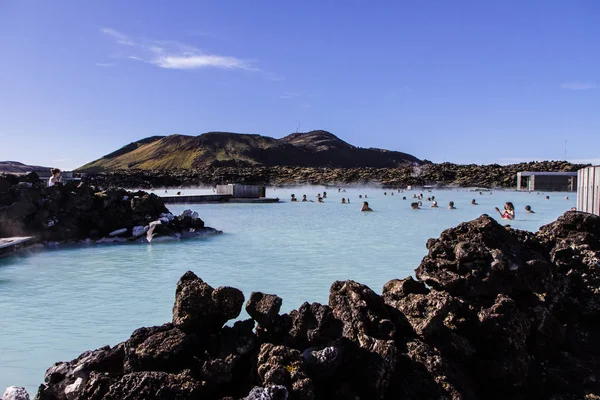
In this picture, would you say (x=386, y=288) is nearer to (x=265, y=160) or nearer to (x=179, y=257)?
(x=179, y=257)

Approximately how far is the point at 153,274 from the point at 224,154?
344 feet

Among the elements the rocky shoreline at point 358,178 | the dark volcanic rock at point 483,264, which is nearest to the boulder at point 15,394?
the dark volcanic rock at point 483,264

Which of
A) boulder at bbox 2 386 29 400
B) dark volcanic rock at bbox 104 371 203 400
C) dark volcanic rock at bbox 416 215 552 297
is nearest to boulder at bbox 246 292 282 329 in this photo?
dark volcanic rock at bbox 104 371 203 400

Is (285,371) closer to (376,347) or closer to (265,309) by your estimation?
(376,347)

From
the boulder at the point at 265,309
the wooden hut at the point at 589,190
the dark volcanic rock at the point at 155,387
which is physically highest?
the wooden hut at the point at 589,190

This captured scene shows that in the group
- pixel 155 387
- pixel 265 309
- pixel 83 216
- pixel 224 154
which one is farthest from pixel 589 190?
pixel 224 154

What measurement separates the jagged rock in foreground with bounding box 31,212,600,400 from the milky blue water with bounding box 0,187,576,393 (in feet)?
6.54

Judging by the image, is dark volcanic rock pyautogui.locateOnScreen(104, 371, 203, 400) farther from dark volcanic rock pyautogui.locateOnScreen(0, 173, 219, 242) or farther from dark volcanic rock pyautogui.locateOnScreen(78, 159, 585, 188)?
dark volcanic rock pyautogui.locateOnScreen(78, 159, 585, 188)

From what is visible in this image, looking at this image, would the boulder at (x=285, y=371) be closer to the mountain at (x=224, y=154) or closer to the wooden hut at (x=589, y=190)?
the wooden hut at (x=589, y=190)

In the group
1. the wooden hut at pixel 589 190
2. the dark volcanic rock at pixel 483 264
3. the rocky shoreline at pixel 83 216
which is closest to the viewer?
the dark volcanic rock at pixel 483 264

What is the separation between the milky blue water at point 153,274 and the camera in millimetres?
5676

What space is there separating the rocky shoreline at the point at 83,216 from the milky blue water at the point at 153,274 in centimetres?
67

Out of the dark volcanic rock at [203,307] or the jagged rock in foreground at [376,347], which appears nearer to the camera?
the jagged rock in foreground at [376,347]

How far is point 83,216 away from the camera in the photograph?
13.3 meters
